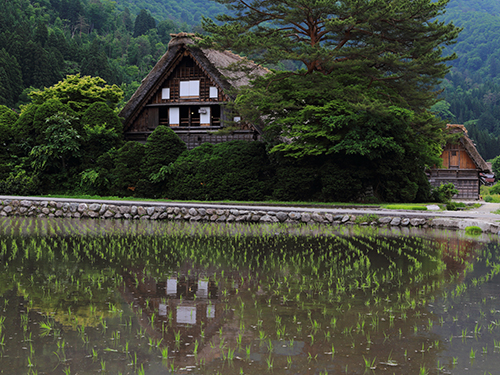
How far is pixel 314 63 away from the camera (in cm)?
2517

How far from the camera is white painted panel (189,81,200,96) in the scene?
3077 cm

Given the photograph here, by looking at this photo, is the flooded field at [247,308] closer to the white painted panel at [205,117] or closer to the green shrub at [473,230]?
the green shrub at [473,230]

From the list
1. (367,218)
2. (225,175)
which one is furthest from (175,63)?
(367,218)

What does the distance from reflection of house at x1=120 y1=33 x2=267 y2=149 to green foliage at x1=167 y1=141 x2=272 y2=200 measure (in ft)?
13.5

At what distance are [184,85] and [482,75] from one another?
352 ft

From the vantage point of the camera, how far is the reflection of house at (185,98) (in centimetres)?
2953

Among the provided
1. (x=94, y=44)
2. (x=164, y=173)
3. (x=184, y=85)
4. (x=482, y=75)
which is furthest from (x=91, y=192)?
(x=482, y=75)

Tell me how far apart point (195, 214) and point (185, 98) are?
13953 millimetres

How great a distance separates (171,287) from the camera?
7609 mm

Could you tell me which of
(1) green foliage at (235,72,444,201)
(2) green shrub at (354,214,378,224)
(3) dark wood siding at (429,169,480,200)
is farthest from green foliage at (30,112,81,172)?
(3) dark wood siding at (429,169,480,200)

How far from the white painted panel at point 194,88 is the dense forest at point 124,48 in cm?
2719

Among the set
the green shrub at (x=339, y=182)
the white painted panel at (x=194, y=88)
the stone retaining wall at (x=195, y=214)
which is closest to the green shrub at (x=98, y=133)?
the white painted panel at (x=194, y=88)

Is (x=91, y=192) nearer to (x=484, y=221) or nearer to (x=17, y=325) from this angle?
(x=484, y=221)

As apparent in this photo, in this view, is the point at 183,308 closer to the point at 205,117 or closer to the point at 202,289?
the point at 202,289
